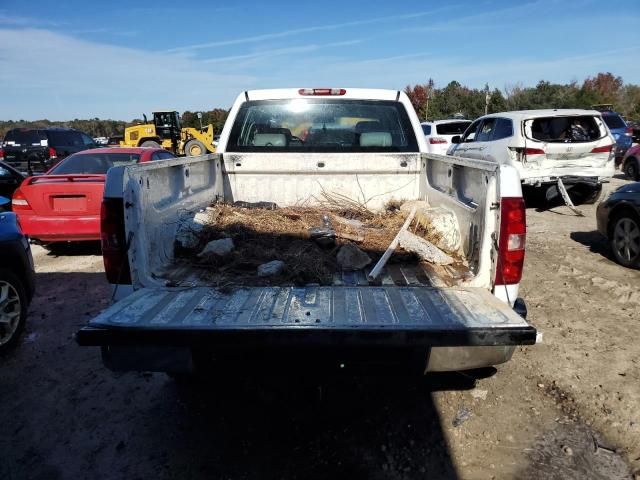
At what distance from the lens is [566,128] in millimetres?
9414

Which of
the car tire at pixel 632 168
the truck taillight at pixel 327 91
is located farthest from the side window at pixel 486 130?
the truck taillight at pixel 327 91

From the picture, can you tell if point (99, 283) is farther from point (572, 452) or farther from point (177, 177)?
point (572, 452)


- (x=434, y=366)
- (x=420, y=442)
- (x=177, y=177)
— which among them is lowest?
(x=420, y=442)

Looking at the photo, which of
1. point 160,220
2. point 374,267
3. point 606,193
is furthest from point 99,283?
point 606,193

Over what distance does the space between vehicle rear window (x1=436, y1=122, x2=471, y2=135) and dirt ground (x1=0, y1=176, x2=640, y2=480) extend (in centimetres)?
1295

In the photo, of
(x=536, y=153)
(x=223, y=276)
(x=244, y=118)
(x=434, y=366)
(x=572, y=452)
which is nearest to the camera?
(x=434, y=366)

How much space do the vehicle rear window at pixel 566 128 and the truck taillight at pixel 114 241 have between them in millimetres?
8753

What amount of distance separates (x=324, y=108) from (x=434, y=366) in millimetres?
3253

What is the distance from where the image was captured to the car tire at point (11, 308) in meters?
3.95

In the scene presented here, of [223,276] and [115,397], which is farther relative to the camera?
[115,397]

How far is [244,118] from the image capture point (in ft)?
15.6

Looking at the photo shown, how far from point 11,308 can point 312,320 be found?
3282 mm

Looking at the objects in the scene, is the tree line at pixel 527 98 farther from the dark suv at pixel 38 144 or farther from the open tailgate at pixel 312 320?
the open tailgate at pixel 312 320

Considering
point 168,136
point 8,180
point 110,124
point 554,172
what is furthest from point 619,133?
point 110,124
